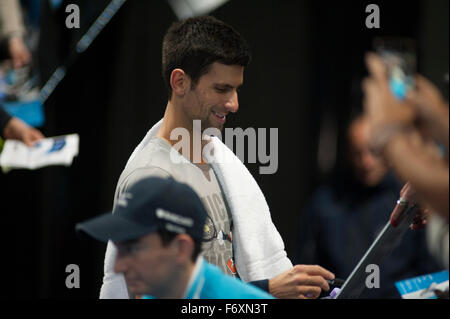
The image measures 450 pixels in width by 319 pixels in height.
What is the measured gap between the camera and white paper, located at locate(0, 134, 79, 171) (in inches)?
97.2

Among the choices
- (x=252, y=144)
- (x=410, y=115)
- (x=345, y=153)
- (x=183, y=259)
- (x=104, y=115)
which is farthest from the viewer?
(x=345, y=153)

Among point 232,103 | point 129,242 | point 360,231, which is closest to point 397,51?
point 360,231

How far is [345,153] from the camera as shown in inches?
136

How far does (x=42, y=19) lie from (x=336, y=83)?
1384mm

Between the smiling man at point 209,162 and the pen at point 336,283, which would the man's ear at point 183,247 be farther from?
the pen at point 336,283

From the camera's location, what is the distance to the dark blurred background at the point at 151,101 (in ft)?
7.96

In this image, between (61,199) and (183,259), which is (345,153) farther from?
(183,259)

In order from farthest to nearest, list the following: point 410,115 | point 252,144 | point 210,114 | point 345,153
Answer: point 345,153 < point 252,144 < point 210,114 < point 410,115

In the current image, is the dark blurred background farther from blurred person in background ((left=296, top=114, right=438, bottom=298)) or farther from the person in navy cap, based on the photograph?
the person in navy cap

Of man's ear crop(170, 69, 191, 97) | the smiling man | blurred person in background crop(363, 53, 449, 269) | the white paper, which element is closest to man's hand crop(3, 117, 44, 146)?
the white paper

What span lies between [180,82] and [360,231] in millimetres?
982

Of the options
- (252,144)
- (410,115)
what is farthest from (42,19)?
(410,115)

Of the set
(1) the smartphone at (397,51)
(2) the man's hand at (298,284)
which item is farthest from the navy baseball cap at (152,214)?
(1) the smartphone at (397,51)

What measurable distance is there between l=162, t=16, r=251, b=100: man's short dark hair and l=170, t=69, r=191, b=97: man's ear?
0.01m
